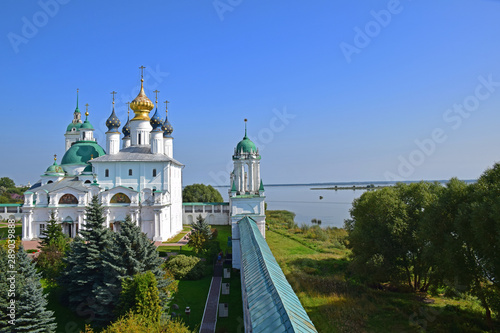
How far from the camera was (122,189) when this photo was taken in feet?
95.8

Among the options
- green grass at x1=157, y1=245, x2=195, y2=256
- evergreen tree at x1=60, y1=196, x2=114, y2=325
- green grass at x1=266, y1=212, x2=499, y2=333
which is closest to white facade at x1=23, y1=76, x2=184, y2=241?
green grass at x1=157, y1=245, x2=195, y2=256

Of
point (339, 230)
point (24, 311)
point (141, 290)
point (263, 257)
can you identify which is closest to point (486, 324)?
point (263, 257)

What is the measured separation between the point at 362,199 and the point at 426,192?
4.50 m

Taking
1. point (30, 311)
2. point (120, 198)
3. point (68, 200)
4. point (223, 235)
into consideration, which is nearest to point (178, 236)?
point (223, 235)

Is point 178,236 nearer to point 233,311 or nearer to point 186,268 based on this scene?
point 186,268

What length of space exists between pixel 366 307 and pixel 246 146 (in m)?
12.0

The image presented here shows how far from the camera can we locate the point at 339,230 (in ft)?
133

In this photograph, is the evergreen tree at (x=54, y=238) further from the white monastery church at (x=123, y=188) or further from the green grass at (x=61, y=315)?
the white monastery church at (x=123, y=188)

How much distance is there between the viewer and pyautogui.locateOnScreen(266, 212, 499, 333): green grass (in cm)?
1304

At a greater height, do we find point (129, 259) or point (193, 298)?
point (129, 259)

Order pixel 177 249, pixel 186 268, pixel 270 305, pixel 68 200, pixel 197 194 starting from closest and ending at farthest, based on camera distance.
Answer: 1. pixel 270 305
2. pixel 186 268
3. pixel 177 249
4. pixel 68 200
5. pixel 197 194

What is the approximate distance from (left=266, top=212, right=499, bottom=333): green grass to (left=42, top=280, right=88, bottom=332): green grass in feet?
30.6

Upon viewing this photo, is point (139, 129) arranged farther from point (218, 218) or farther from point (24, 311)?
point (24, 311)

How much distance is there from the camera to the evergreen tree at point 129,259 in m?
12.9
